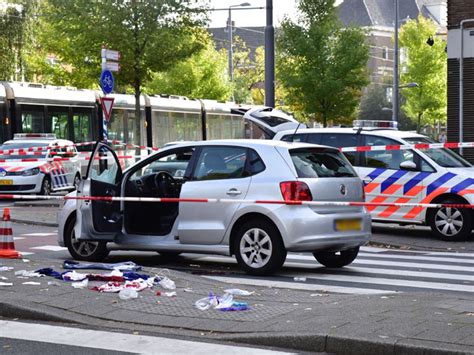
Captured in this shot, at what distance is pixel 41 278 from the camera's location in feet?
33.2

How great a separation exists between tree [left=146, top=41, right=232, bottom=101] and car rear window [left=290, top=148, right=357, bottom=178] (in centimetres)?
4593

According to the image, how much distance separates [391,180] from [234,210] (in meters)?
5.60

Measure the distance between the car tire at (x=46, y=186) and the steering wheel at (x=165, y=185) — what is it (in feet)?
43.4

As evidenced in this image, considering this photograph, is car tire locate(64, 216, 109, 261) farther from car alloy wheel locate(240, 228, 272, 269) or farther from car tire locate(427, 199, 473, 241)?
car tire locate(427, 199, 473, 241)

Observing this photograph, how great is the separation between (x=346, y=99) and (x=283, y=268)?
29306 mm

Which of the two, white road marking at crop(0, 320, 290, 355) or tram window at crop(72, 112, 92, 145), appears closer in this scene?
white road marking at crop(0, 320, 290, 355)

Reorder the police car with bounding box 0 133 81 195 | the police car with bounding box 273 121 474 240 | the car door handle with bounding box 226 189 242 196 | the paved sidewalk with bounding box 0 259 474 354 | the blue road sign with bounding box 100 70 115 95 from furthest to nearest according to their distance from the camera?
the police car with bounding box 0 133 81 195
the blue road sign with bounding box 100 70 115 95
the police car with bounding box 273 121 474 240
the car door handle with bounding box 226 189 242 196
the paved sidewalk with bounding box 0 259 474 354

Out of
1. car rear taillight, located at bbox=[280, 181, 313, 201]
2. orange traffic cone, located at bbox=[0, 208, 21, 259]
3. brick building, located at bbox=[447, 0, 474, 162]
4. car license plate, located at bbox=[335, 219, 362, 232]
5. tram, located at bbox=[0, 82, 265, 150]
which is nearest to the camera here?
car rear taillight, located at bbox=[280, 181, 313, 201]

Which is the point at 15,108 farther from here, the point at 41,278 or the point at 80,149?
the point at 41,278

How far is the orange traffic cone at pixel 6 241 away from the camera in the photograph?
39.5 feet

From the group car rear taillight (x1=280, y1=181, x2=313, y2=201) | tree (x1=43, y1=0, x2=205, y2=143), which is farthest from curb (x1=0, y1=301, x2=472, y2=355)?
tree (x1=43, y1=0, x2=205, y2=143)

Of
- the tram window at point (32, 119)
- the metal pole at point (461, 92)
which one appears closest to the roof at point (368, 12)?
the tram window at point (32, 119)

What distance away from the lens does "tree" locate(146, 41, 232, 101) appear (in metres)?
58.3

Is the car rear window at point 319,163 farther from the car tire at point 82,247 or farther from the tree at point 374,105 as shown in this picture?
the tree at point 374,105
